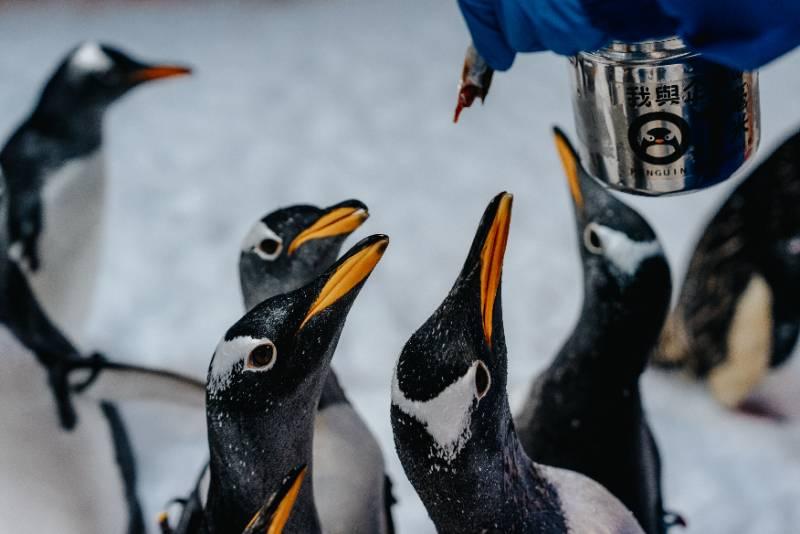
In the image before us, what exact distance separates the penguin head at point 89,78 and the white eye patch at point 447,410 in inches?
28.8

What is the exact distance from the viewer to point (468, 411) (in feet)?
1.67

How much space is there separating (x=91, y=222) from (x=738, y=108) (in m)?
0.80

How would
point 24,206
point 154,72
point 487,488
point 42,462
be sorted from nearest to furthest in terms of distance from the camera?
point 487,488 < point 42,462 < point 24,206 < point 154,72

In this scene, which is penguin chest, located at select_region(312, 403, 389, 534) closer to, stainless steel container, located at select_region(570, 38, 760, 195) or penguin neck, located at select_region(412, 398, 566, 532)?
penguin neck, located at select_region(412, 398, 566, 532)

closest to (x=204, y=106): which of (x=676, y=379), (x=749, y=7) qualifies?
(x=676, y=379)

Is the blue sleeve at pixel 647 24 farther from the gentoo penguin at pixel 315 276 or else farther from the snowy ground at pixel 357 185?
the snowy ground at pixel 357 185

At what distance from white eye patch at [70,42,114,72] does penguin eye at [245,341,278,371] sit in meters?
0.69

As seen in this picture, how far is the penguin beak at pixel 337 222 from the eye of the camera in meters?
0.65

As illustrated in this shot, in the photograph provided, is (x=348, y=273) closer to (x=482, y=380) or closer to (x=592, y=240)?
(x=482, y=380)

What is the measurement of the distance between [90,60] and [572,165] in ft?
2.10

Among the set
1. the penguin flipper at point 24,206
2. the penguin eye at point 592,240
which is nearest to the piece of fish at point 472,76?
the penguin eye at point 592,240

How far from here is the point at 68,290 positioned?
1.10 meters

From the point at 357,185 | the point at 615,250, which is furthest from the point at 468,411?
the point at 357,185

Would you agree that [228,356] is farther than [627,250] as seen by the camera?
No
